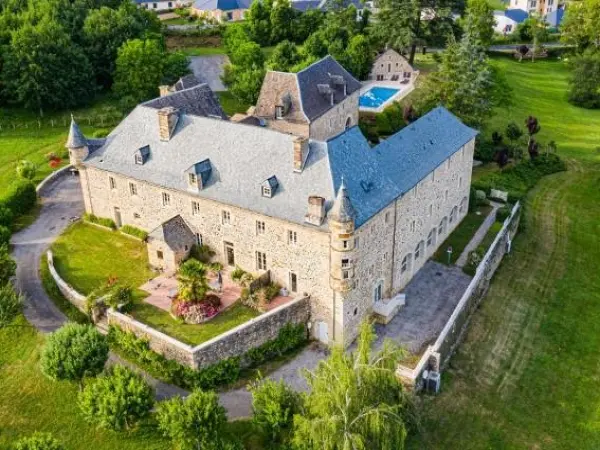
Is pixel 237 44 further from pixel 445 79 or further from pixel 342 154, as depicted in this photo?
pixel 342 154

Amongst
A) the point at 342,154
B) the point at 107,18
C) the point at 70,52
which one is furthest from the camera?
the point at 107,18

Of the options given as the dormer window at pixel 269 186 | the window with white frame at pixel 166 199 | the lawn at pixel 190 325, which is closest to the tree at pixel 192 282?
the lawn at pixel 190 325

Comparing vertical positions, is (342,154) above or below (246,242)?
above

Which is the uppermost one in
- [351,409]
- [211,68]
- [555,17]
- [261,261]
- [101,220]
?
[555,17]

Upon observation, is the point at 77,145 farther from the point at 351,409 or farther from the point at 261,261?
the point at 351,409

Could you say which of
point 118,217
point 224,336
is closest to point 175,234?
point 118,217

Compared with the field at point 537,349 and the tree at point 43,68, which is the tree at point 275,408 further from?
the tree at point 43,68

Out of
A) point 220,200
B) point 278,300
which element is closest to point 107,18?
point 220,200
